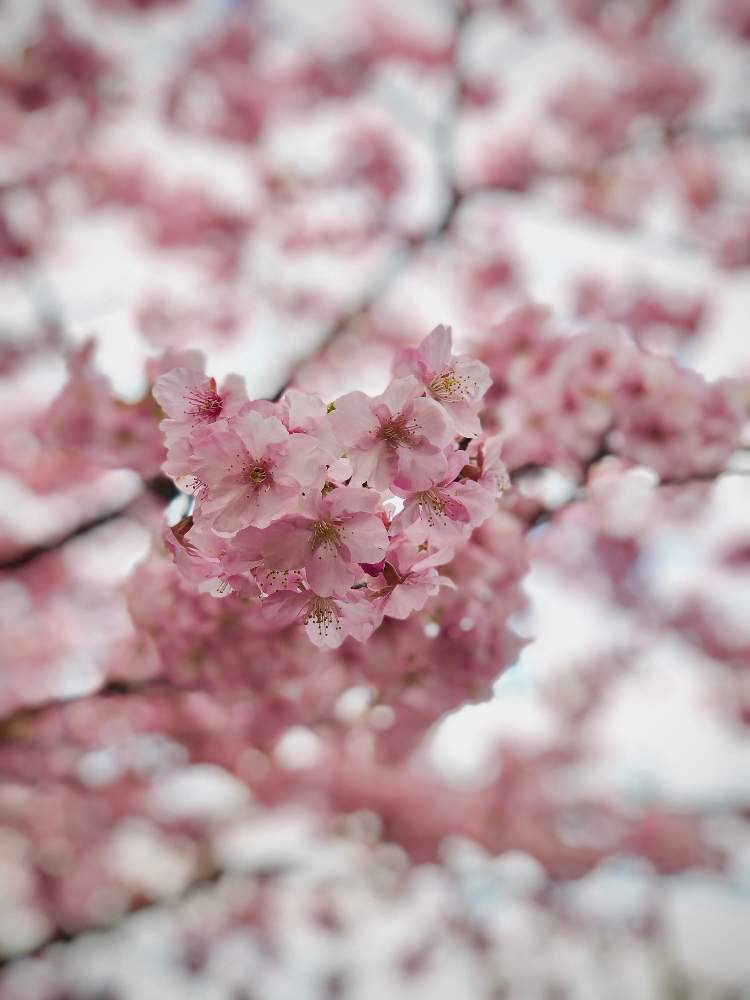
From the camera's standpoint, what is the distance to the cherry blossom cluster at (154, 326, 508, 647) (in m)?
0.93

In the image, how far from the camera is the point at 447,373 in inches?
40.8

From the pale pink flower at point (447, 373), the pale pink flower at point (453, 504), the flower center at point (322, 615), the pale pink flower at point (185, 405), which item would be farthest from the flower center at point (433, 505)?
the pale pink flower at point (185, 405)

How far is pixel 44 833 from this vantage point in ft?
14.6

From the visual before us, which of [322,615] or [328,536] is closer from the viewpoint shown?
[328,536]

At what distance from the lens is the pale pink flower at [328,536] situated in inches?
36.6

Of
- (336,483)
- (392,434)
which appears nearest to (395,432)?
(392,434)

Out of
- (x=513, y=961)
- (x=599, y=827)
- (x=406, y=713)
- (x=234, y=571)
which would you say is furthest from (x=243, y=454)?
(x=513, y=961)

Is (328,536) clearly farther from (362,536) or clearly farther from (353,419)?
(353,419)

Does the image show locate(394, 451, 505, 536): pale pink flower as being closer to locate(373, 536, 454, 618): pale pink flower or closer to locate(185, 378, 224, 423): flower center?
locate(373, 536, 454, 618): pale pink flower

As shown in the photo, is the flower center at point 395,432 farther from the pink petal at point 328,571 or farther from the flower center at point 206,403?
the flower center at point 206,403

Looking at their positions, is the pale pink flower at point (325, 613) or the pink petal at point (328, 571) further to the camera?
the pale pink flower at point (325, 613)

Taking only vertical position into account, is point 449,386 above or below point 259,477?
above

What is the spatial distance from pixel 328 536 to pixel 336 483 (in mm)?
78

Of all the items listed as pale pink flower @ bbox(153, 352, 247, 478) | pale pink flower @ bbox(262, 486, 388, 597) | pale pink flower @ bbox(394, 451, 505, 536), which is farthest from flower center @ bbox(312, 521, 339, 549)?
pale pink flower @ bbox(153, 352, 247, 478)
